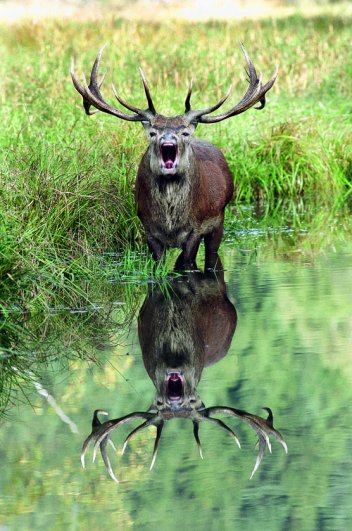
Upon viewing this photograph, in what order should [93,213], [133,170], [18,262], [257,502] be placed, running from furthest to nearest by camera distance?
[133,170]
[93,213]
[18,262]
[257,502]

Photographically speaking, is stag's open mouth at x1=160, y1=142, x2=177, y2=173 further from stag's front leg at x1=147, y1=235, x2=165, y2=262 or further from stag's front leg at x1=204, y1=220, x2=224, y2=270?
stag's front leg at x1=204, y1=220, x2=224, y2=270

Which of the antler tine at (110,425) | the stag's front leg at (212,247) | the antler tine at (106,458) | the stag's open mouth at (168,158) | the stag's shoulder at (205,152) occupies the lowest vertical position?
the stag's front leg at (212,247)

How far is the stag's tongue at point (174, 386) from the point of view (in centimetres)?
694

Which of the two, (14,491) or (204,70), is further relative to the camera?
(204,70)

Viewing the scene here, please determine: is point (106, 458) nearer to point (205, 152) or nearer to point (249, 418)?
point (249, 418)

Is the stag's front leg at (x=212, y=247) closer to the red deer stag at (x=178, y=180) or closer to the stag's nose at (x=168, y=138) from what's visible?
the red deer stag at (x=178, y=180)

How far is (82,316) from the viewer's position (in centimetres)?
895

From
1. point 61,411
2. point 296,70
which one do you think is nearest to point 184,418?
point 61,411

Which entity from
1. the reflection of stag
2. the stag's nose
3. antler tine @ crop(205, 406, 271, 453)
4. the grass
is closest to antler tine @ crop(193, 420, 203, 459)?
the reflection of stag

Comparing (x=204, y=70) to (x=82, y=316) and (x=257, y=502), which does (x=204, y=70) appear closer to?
(x=82, y=316)

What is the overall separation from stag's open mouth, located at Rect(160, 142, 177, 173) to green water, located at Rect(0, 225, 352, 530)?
2.84ft

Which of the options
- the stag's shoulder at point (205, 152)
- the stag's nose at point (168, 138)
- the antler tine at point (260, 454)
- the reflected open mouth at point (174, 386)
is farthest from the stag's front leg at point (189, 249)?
the antler tine at point (260, 454)

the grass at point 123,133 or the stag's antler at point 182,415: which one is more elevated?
the stag's antler at point 182,415

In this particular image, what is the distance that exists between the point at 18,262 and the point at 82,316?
54 cm
